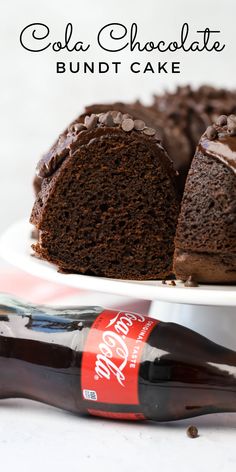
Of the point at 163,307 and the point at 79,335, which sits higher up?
the point at 79,335

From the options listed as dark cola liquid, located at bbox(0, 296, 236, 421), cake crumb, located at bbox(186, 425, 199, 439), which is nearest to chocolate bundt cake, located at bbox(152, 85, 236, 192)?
dark cola liquid, located at bbox(0, 296, 236, 421)

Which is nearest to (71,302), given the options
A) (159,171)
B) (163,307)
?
(163,307)

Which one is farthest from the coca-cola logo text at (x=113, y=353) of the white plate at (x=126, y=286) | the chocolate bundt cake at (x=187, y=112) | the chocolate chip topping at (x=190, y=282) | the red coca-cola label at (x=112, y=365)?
the chocolate bundt cake at (x=187, y=112)

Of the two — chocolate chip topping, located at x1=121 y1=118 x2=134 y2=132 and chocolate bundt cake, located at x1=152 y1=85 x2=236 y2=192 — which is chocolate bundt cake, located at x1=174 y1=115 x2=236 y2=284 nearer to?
chocolate chip topping, located at x1=121 y1=118 x2=134 y2=132

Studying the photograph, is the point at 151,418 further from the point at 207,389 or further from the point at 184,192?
the point at 184,192

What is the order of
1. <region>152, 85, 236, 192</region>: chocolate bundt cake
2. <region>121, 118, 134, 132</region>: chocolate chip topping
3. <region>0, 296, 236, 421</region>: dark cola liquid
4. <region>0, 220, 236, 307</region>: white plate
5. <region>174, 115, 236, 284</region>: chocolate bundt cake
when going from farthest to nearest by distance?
<region>152, 85, 236, 192</region>: chocolate bundt cake
<region>121, 118, 134, 132</region>: chocolate chip topping
<region>174, 115, 236, 284</region>: chocolate bundt cake
<region>0, 220, 236, 307</region>: white plate
<region>0, 296, 236, 421</region>: dark cola liquid

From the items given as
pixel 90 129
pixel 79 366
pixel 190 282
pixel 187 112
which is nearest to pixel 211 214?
pixel 190 282

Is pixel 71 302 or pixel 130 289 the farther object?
pixel 71 302

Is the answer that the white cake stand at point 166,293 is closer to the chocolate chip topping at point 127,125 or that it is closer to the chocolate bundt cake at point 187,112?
the chocolate chip topping at point 127,125
